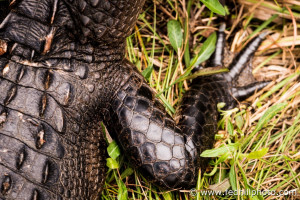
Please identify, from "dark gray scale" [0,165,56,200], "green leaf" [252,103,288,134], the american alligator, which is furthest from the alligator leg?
"dark gray scale" [0,165,56,200]

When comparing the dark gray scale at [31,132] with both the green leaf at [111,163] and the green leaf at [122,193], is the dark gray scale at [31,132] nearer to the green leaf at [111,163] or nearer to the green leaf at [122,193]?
the green leaf at [111,163]

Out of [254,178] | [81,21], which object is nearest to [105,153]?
[81,21]

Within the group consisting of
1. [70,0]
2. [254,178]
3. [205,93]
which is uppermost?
[70,0]

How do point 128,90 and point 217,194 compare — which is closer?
point 128,90

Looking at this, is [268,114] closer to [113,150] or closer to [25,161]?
[113,150]

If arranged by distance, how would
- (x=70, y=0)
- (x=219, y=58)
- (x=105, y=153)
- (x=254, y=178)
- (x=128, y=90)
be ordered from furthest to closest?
(x=219, y=58) → (x=254, y=178) → (x=105, y=153) → (x=128, y=90) → (x=70, y=0)

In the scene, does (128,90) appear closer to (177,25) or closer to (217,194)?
(177,25)

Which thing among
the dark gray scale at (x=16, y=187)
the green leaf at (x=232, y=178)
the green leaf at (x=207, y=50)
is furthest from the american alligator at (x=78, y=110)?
the green leaf at (x=207, y=50)

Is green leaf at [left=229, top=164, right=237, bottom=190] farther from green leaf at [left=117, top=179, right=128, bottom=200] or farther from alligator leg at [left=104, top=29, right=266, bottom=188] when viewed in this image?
A: green leaf at [left=117, top=179, right=128, bottom=200]
